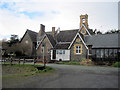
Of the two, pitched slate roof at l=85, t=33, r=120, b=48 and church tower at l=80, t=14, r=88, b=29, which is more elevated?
church tower at l=80, t=14, r=88, b=29

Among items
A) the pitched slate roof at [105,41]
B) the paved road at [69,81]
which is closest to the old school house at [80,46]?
the pitched slate roof at [105,41]

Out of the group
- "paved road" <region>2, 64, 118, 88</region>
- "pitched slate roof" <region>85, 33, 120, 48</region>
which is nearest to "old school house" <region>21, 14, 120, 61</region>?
"pitched slate roof" <region>85, 33, 120, 48</region>

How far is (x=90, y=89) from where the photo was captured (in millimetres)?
6059

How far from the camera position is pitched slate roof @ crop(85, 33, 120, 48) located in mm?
21297

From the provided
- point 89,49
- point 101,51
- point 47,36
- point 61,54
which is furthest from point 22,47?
point 101,51

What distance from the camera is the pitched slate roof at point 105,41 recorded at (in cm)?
2130

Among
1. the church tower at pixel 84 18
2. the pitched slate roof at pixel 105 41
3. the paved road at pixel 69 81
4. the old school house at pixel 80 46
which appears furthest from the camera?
the church tower at pixel 84 18

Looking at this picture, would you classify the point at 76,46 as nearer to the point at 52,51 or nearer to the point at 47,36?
the point at 52,51

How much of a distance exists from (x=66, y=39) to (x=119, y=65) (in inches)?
757

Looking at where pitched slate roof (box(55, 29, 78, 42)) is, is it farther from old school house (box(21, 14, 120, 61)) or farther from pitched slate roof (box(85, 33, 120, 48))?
pitched slate roof (box(85, 33, 120, 48))

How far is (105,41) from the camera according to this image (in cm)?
2300

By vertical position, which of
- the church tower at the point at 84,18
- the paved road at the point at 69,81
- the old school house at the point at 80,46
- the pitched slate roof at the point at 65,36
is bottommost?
the paved road at the point at 69,81

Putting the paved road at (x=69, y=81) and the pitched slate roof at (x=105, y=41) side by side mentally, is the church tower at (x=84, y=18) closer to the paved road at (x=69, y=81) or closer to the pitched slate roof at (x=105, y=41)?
the pitched slate roof at (x=105, y=41)

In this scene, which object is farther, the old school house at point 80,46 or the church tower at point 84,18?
the church tower at point 84,18
